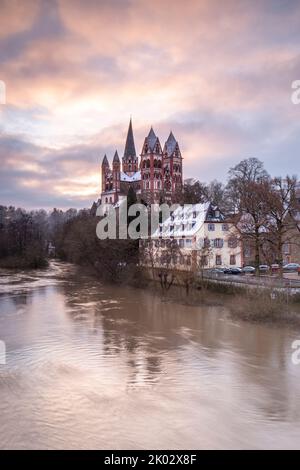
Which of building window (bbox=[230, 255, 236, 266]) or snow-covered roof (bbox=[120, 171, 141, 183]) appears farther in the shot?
snow-covered roof (bbox=[120, 171, 141, 183])

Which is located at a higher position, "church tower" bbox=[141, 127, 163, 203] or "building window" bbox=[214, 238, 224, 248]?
"church tower" bbox=[141, 127, 163, 203]

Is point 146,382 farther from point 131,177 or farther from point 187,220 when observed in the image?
point 131,177

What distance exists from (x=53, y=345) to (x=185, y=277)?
1731 centimetres

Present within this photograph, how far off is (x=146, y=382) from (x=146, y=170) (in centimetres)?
10210

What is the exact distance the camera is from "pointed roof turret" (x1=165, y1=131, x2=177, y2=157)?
119m

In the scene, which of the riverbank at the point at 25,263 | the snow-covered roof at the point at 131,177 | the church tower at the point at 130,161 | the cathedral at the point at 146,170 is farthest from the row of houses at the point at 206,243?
the church tower at the point at 130,161

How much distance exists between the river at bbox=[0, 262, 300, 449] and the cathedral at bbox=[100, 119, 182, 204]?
86496 millimetres

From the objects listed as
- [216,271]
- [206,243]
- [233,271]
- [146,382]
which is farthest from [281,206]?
[146,382]

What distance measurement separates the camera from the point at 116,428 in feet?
41.6

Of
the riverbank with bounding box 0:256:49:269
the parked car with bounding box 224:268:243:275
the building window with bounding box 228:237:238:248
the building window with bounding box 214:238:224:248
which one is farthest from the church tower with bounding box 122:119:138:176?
the building window with bounding box 228:237:238:248

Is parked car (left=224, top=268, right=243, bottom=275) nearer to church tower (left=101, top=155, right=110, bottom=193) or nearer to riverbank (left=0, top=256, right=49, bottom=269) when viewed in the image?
riverbank (left=0, top=256, right=49, bottom=269)

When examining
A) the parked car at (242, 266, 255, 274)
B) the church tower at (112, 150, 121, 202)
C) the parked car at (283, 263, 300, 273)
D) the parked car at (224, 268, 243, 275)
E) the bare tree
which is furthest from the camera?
the church tower at (112, 150, 121, 202)

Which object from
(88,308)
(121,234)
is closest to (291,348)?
(88,308)

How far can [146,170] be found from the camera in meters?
116
